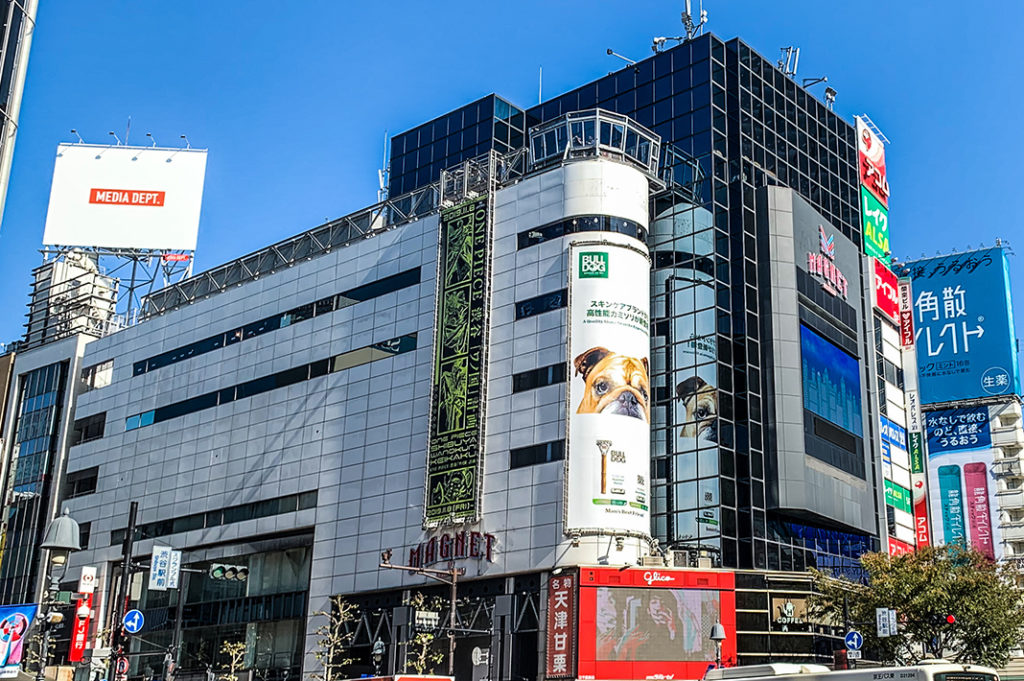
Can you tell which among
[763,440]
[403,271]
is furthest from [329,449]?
[763,440]

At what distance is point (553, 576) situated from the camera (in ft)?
198

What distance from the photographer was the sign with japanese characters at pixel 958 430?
123 meters

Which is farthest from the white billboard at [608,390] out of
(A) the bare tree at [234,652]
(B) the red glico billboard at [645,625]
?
(A) the bare tree at [234,652]

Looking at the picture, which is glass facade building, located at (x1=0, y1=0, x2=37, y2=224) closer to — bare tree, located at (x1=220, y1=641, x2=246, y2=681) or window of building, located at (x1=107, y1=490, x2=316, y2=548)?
window of building, located at (x1=107, y1=490, x2=316, y2=548)

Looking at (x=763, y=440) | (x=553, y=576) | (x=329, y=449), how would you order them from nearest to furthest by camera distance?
(x=553, y=576) → (x=763, y=440) → (x=329, y=449)

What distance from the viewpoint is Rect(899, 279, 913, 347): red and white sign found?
302 ft

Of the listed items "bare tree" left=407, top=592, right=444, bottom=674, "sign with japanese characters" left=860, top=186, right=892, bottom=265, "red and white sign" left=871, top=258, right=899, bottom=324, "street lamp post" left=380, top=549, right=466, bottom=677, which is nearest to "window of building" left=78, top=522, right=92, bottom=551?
"street lamp post" left=380, top=549, right=466, bottom=677

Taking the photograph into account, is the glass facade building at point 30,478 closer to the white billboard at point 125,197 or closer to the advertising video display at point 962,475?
the white billboard at point 125,197

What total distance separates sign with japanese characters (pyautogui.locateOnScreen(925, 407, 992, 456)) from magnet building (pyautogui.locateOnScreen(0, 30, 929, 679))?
39161 millimetres

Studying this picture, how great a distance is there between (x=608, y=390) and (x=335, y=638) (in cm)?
2113

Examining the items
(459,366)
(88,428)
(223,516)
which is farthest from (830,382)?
(88,428)

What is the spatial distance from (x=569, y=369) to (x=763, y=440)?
13.8 m

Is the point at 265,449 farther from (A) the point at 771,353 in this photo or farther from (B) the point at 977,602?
(B) the point at 977,602

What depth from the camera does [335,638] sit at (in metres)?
67.1
